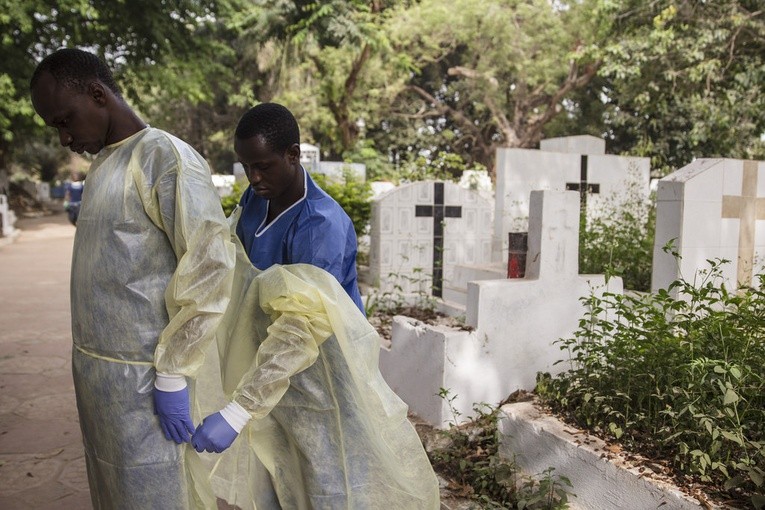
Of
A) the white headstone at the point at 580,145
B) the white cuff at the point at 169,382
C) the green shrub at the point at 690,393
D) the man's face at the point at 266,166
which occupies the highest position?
the white headstone at the point at 580,145

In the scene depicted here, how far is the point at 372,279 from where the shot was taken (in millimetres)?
6141

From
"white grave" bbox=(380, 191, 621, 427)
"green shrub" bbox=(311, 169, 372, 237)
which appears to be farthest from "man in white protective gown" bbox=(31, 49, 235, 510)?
"green shrub" bbox=(311, 169, 372, 237)

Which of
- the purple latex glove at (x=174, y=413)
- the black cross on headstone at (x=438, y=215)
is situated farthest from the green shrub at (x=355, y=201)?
the purple latex glove at (x=174, y=413)

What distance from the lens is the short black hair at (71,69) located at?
1670 mm

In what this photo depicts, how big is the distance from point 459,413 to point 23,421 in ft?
9.01

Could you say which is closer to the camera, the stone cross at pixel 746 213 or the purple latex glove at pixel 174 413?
the purple latex glove at pixel 174 413

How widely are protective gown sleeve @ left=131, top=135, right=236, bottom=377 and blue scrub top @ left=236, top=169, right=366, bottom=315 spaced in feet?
0.79

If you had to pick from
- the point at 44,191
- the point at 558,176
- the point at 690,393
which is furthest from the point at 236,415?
the point at 44,191

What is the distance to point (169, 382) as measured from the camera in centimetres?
167

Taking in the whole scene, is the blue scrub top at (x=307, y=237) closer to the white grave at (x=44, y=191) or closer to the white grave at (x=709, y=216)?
the white grave at (x=709, y=216)

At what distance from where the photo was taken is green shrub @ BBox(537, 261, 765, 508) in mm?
2227

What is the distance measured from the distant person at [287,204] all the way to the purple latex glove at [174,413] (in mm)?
498

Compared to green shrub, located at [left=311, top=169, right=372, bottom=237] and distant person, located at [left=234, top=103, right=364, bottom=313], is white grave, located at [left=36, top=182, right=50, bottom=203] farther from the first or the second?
distant person, located at [left=234, top=103, right=364, bottom=313]

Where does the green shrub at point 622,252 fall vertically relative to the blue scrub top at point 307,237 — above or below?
below
